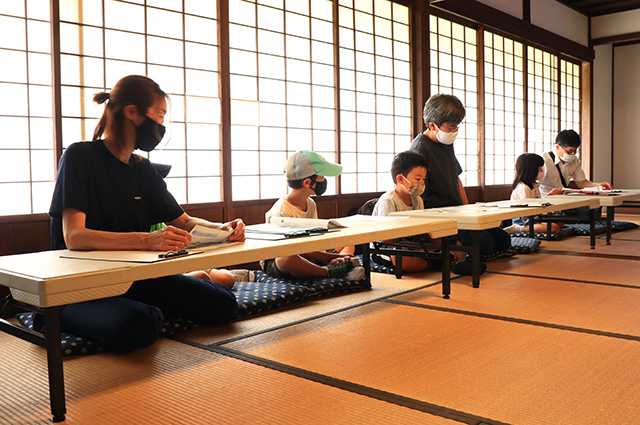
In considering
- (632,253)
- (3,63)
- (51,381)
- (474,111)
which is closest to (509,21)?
(474,111)

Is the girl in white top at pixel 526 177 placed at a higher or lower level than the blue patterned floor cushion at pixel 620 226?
higher

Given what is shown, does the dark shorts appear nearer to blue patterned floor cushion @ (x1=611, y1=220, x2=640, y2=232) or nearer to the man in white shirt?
the man in white shirt

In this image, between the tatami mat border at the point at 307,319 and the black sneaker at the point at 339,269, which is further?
the black sneaker at the point at 339,269

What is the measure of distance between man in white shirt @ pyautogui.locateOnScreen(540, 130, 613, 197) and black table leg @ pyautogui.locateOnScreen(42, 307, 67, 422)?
573cm

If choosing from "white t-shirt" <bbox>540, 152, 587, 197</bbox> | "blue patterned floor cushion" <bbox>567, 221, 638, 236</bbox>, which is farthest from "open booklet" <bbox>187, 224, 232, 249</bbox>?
"white t-shirt" <bbox>540, 152, 587, 197</bbox>

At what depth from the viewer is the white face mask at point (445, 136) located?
4012 mm

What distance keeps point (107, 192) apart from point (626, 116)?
9.81 m

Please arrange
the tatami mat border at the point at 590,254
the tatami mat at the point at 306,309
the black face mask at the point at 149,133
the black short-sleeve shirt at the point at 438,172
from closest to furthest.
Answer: the black face mask at the point at 149,133 < the tatami mat at the point at 306,309 < the black short-sleeve shirt at the point at 438,172 < the tatami mat border at the point at 590,254

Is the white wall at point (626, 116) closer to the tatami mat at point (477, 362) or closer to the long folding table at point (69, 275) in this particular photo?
the tatami mat at point (477, 362)

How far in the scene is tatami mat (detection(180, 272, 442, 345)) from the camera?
2496 mm

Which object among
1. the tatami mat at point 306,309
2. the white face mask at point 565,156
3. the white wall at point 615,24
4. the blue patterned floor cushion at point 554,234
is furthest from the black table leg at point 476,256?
the white wall at point 615,24

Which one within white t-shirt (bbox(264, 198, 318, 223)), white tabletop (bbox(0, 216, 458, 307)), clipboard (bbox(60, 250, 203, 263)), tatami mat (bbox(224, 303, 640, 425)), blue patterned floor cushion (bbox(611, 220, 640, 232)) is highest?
white t-shirt (bbox(264, 198, 318, 223))

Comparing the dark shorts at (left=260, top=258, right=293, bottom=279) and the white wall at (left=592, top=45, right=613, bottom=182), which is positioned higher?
the white wall at (left=592, top=45, right=613, bottom=182)

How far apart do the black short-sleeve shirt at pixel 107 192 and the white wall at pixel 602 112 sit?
8.79 metres
